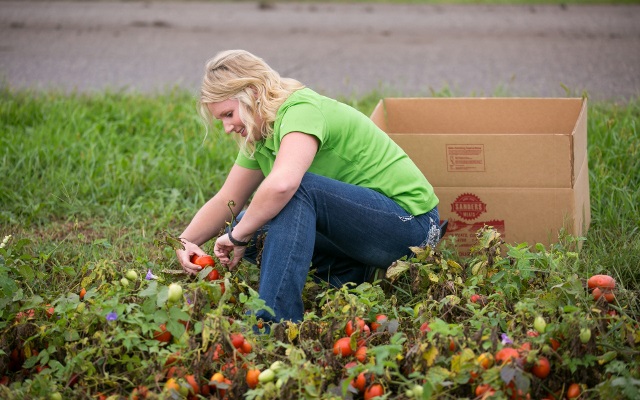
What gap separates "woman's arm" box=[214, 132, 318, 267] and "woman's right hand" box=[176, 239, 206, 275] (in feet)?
0.70

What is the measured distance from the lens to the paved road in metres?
6.23

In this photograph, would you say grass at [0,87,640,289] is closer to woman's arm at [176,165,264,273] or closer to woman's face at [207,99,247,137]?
woman's arm at [176,165,264,273]

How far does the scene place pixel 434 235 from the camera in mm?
3273

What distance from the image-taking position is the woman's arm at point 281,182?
2.87 meters

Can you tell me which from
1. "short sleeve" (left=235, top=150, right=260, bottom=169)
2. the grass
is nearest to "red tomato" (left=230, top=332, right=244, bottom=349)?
"short sleeve" (left=235, top=150, right=260, bottom=169)

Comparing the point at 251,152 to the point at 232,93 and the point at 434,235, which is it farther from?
the point at 434,235

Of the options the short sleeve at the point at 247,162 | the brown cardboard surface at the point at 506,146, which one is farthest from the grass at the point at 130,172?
the short sleeve at the point at 247,162

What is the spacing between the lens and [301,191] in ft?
9.70

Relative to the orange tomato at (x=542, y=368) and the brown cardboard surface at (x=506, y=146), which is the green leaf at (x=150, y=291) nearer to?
the orange tomato at (x=542, y=368)

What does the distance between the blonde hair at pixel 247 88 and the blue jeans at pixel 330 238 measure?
0.96 ft

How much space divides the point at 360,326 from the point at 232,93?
3.26 feet

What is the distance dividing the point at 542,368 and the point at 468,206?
49.0 inches

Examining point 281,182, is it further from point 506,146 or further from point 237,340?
point 506,146

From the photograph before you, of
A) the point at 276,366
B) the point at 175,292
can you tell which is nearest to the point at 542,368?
the point at 276,366
